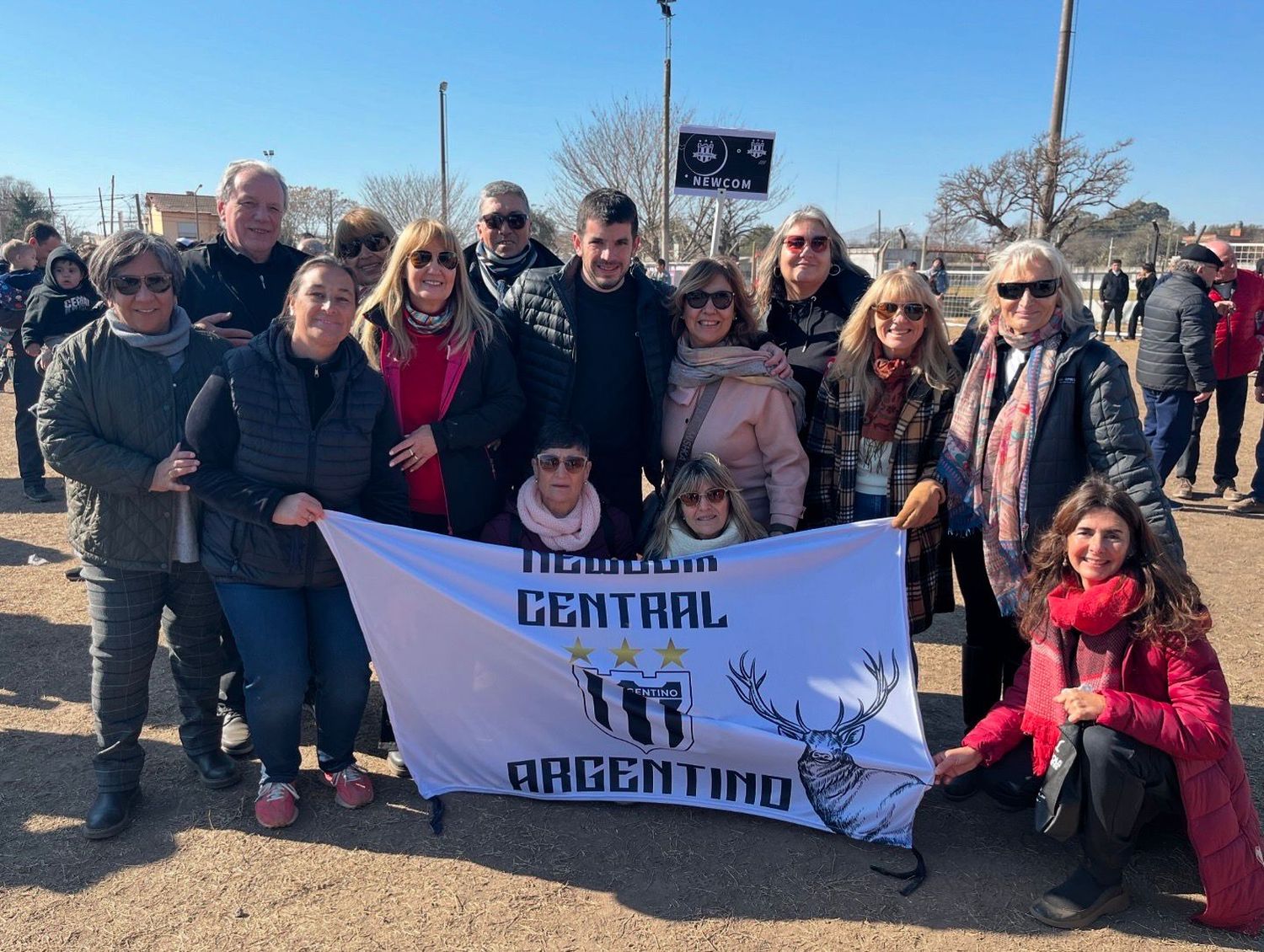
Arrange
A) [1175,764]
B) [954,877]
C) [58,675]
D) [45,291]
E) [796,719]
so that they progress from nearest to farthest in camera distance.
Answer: [1175,764] < [954,877] < [796,719] < [58,675] < [45,291]

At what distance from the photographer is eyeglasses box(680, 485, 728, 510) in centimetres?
381

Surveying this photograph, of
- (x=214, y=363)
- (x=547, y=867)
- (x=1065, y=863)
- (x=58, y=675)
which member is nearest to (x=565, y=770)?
(x=547, y=867)

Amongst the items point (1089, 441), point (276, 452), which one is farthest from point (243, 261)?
point (1089, 441)

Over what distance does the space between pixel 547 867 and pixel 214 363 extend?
2.32 m

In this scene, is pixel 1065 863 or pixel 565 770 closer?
pixel 1065 863

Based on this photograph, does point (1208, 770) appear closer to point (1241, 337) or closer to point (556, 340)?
point (556, 340)

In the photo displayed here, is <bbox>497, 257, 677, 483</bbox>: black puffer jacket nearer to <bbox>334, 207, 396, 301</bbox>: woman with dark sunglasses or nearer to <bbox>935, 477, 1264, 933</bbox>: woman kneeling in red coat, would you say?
<bbox>334, 207, 396, 301</bbox>: woman with dark sunglasses

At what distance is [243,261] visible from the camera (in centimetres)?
436

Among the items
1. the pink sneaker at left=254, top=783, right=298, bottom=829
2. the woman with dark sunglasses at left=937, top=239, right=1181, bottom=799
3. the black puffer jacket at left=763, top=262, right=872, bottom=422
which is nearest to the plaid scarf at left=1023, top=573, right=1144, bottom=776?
the woman with dark sunglasses at left=937, top=239, right=1181, bottom=799

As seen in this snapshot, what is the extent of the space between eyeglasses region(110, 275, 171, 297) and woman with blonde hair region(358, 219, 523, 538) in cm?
75

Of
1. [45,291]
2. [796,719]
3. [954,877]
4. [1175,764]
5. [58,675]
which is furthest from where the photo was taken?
[45,291]

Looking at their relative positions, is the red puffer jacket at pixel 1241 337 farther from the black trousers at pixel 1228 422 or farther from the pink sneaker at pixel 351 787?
the pink sneaker at pixel 351 787

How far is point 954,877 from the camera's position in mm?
3246

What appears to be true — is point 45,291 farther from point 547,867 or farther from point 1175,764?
point 1175,764
